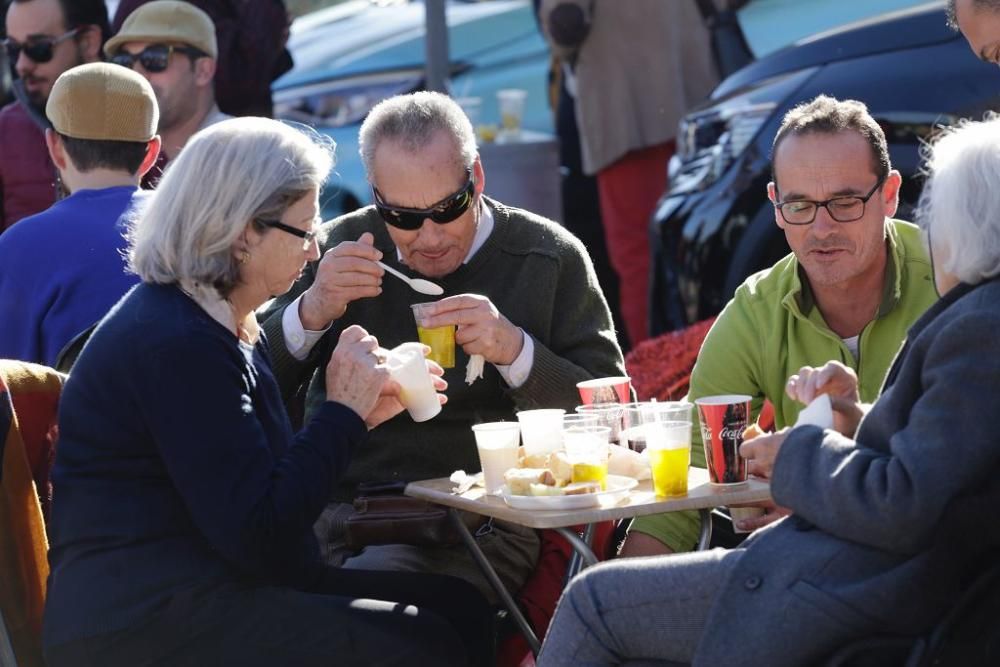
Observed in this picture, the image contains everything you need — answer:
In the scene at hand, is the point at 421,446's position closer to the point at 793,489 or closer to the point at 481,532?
the point at 481,532

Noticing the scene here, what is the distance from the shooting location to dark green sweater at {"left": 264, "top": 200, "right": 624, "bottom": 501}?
4.31 metres

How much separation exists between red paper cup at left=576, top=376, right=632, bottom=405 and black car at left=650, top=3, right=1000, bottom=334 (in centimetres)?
185

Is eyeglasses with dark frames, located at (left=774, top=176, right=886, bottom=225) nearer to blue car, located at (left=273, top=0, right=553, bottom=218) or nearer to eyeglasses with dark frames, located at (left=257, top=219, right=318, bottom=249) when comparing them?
eyeglasses with dark frames, located at (left=257, top=219, right=318, bottom=249)

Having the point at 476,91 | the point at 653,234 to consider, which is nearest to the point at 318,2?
the point at 476,91

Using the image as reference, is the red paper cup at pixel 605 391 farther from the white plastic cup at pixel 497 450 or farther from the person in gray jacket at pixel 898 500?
the person in gray jacket at pixel 898 500

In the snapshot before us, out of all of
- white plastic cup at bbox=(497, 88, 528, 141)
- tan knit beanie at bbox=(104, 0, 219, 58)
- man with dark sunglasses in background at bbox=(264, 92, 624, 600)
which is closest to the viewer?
man with dark sunglasses in background at bbox=(264, 92, 624, 600)

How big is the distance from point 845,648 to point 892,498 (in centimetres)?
27

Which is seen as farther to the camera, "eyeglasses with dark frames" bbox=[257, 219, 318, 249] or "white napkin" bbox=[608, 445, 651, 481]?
"white napkin" bbox=[608, 445, 651, 481]

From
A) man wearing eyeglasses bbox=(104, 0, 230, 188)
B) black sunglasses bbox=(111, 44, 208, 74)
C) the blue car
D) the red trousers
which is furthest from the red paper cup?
the blue car

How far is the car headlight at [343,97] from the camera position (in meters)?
9.54

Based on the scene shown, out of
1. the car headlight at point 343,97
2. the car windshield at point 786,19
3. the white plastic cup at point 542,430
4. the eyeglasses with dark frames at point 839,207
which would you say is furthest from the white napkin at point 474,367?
the car headlight at point 343,97

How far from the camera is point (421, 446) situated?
4312mm

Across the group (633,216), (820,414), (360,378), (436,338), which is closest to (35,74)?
(633,216)

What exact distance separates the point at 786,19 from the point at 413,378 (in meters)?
4.66
